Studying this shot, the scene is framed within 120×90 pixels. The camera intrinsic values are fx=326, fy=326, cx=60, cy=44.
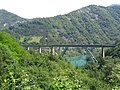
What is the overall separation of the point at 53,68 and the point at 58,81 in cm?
5460

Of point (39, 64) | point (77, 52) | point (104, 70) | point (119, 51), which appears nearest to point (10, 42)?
point (39, 64)

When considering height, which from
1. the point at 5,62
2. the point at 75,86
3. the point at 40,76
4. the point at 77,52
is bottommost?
the point at 77,52

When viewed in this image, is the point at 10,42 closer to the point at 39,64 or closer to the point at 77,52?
the point at 39,64

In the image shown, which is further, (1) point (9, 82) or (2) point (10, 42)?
(2) point (10, 42)

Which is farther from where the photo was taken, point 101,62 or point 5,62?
point 101,62

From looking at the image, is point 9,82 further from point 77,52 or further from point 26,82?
point 77,52

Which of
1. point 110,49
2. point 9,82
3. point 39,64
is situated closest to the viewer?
point 9,82

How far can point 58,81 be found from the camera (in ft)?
25.9

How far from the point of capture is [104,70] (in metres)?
79.2

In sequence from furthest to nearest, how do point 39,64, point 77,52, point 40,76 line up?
point 77,52 < point 39,64 < point 40,76

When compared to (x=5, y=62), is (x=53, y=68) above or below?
below

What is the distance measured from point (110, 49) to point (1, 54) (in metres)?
77.3

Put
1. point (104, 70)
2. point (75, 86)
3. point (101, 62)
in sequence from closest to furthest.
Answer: point (75, 86)
point (104, 70)
point (101, 62)

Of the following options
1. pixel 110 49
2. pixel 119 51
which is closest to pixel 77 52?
pixel 110 49
